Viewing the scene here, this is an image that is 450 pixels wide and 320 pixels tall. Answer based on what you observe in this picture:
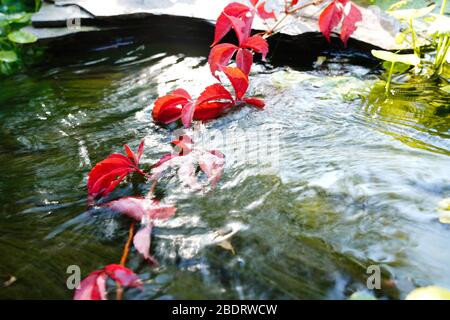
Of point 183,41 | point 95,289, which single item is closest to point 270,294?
point 95,289

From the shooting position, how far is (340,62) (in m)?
2.45

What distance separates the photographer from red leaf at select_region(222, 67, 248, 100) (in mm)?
1659

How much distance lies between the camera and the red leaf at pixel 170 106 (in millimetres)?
1693

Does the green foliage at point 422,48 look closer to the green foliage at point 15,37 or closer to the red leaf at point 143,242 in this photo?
the red leaf at point 143,242

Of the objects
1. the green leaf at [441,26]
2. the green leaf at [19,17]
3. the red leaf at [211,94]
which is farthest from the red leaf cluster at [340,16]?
the green leaf at [19,17]

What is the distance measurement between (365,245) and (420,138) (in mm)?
767

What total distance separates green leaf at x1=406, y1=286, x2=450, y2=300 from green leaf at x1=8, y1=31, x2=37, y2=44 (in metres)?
2.85

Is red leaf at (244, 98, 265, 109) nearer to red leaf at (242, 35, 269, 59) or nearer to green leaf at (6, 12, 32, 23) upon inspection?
red leaf at (242, 35, 269, 59)

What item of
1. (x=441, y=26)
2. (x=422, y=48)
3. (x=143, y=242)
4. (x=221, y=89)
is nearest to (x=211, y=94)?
(x=221, y=89)

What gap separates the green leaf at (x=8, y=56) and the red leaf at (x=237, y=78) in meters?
1.80

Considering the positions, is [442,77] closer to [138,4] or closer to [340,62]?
[340,62]

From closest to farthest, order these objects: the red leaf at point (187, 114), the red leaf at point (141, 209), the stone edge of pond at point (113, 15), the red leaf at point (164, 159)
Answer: the red leaf at point (141, 209) < the red leaf at point (164, 159) < the red leaf at point (187, 114) < the stone edge of pond at point (113, 15)

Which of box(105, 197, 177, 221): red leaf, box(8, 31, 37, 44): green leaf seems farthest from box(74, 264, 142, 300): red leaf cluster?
box(8, 31, 37, 44): green leaf

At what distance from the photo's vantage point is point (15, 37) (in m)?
2.66
